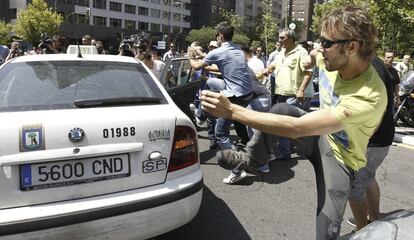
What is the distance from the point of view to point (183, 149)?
2.94 m

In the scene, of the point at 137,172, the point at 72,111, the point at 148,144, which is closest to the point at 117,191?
the point at 137,172

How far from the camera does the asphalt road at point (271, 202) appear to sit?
3.53 m

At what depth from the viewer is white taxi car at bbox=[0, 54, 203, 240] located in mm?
2379

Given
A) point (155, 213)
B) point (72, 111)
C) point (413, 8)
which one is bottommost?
point (155, 213)

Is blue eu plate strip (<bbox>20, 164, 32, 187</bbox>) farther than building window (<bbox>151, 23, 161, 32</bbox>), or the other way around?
building window (<bbox>151, 23, 161, 32</bbox>)

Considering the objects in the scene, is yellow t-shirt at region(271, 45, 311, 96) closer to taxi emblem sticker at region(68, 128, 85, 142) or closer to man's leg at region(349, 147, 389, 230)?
man's leg at region(349, 147, 389, 230)

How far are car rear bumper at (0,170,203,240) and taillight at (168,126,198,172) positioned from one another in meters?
0.11

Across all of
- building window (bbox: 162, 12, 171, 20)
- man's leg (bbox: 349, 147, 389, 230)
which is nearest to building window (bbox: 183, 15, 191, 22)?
building window (bbox: 162, 12, 171, 20)

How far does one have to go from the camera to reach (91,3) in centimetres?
6600

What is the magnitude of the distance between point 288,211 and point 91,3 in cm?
6773

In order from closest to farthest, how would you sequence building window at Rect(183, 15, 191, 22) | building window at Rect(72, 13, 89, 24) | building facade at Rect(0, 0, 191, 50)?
1. building facade at Rect(0, 0, 191, 50)
2. building window at Rect(72, 13, 89, 24)
3. building window at Rect(183, 15, 191, 22)

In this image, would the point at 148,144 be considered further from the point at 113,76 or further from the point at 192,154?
the point at 113,76

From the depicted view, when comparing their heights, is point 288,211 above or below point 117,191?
below

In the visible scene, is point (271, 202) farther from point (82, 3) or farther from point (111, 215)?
point (82, 3)
